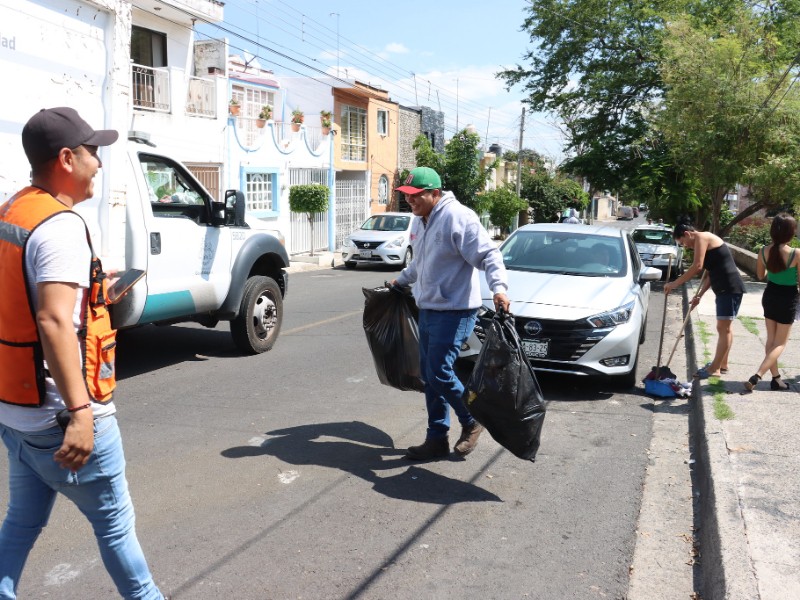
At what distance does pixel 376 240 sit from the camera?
21.0m

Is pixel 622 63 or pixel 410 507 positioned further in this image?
pixel 622 63

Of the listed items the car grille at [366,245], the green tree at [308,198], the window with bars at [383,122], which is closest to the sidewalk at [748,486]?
the car grille at [366,245]

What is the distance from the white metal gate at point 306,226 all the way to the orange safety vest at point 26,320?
2307 centimetres

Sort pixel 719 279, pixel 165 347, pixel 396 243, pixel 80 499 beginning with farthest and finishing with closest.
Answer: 1. pixel 396 243
2. pixel 165 347
3. pixel 719 279
4. pixel 80 499

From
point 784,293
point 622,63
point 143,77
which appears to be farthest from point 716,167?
point 143,77

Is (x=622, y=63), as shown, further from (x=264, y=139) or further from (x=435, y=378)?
(x=435, y=378)

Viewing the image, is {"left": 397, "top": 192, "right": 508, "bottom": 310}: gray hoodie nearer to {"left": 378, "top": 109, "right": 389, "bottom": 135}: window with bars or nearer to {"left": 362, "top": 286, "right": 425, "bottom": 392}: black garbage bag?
{"left": 362, "top": 286, "right": 425, "bottom": 392}: black garbage bag

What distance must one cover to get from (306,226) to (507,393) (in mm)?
22579

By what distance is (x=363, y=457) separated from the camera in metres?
5.32

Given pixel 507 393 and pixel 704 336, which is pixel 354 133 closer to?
pixel 704 336

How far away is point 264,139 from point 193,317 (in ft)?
55.7

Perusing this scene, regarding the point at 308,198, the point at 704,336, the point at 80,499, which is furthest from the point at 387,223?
the point at 80,499

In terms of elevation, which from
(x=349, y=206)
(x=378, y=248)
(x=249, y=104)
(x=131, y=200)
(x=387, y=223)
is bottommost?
(x=378, y=248)

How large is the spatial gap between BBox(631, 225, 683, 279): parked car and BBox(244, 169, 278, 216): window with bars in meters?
11.4
